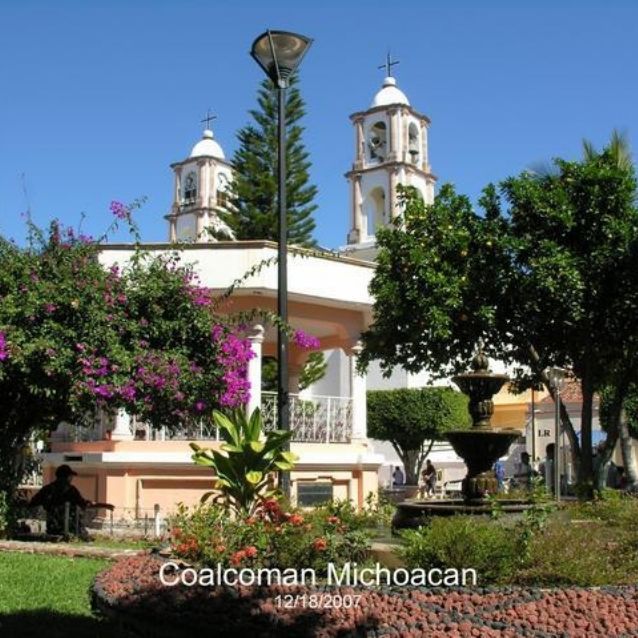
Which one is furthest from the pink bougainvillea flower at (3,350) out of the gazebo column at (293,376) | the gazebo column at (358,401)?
the gazebo column at (293,376)

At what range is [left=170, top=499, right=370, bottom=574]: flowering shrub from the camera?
6.64 meters

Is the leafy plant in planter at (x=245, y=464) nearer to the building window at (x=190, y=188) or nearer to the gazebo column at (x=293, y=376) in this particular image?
the gazebo column at (x=293, y=376)

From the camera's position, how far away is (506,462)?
38.0 metres

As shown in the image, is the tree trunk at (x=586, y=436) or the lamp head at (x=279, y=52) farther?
the tree trunk at (x=586, y=436)

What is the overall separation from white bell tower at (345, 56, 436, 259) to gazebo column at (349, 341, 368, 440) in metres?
27.2

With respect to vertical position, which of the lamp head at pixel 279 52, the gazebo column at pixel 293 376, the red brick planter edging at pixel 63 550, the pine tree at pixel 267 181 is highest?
the pine tree at pixel 267 181

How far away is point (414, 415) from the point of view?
29.7 metres

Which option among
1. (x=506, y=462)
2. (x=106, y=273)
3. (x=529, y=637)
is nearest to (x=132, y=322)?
(x=106, y=273)

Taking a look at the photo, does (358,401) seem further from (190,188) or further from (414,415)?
(190,188)

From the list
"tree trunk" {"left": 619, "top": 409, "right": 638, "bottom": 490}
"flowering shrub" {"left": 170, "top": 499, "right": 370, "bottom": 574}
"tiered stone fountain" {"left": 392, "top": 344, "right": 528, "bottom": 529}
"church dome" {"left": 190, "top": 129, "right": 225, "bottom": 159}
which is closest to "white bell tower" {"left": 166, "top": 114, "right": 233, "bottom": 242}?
"church dome" {"left": 190, "top": 129, "right": 225, "bottom": 159}

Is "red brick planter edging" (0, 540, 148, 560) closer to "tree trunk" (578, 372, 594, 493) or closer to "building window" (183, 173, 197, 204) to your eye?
"tree trunk" (578, 372, 594, 493)

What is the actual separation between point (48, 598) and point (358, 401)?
9.60 meters

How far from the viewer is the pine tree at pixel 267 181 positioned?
88.2 ft

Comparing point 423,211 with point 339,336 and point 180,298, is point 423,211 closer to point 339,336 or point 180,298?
point 339,336
